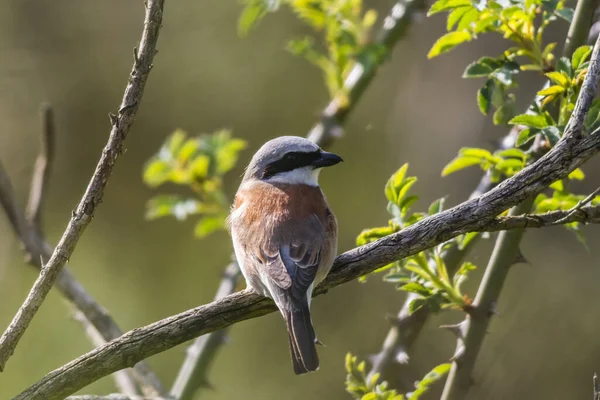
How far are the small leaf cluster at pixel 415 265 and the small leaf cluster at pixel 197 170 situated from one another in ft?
4.51

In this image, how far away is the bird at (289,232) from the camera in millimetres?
3258

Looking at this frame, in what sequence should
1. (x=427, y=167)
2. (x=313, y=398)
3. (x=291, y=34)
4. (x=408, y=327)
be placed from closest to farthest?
1. (x=408, y=327)
2. (x=427, y=167)
3. (x=313, y=398)
4. (x=291, y=34)

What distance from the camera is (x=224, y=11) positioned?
716 centimetres

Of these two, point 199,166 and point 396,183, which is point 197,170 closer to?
point 199,166

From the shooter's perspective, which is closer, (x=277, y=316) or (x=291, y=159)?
(x=291, y=159)

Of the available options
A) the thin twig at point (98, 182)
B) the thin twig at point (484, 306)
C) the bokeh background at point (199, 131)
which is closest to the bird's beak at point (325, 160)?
the thin twig at point (484, 306)

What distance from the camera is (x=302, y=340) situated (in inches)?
126

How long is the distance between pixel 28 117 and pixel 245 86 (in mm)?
2144

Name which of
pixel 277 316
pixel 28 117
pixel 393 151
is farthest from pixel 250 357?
pixel 28 117

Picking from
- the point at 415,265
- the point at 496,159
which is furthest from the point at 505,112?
the point at 415,265

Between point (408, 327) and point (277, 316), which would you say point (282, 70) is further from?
point (408, 327)

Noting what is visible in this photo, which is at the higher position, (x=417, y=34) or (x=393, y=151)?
(x=417, y=34)

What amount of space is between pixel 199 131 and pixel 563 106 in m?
4.64

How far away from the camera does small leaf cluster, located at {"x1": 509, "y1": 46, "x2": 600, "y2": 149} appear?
2746 millimetres
